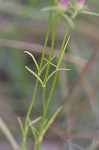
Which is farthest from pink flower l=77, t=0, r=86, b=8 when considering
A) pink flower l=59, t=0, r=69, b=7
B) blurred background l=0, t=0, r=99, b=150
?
blurred background l=0, t=0, r=99, b=150

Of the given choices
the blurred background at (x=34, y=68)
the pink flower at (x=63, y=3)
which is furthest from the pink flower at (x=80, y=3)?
the blurred background at (x=34, y=68)

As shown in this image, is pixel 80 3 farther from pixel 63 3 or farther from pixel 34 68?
pixel 34 68

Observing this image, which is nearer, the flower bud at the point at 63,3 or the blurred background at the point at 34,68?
the flower bud at the point at 63,3

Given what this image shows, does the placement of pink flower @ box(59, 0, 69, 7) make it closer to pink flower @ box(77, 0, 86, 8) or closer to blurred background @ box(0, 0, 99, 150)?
pink flower @ box(77, 0, 86, 8)

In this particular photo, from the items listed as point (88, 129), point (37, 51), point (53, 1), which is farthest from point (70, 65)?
point (53, 1)

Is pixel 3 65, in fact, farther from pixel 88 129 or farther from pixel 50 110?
pixel 88 129

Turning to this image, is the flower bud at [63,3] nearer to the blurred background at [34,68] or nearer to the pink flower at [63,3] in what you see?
the pink flower at [63,3]

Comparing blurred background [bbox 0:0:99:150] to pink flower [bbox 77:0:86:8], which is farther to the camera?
blurred background [bbox 0:0:99:150]

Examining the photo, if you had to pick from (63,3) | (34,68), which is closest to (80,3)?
(63,3)
